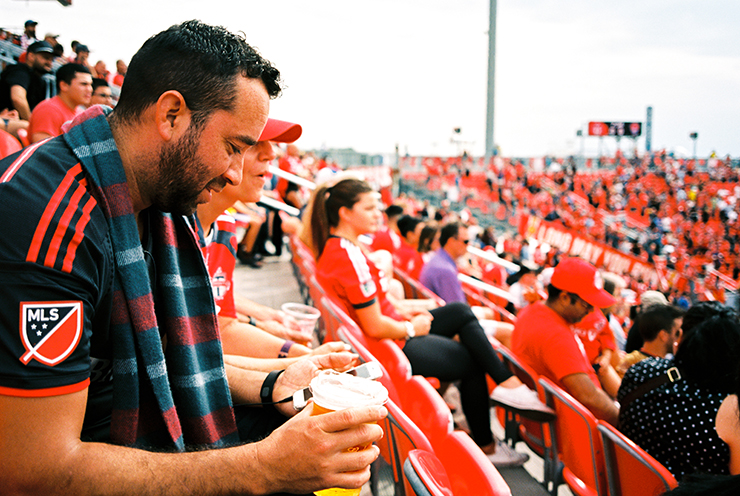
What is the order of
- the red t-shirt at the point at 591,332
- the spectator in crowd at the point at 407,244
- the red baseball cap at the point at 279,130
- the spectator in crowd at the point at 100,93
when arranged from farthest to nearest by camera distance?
the spectator in crowd at the point at 407,244, the spectator in crowd at the point at 100,93, the red t-shirt at the point at 591,332, the red baseball cap at the point at 279,130

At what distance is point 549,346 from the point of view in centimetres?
294

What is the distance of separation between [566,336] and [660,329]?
705mm

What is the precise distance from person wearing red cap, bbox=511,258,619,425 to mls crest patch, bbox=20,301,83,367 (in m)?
2.56

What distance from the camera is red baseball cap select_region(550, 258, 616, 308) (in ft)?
10.2

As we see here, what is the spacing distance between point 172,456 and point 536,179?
2908cm

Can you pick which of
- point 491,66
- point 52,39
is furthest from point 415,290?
point 491,66

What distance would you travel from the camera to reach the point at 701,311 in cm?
255

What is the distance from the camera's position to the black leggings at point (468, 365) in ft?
9.91

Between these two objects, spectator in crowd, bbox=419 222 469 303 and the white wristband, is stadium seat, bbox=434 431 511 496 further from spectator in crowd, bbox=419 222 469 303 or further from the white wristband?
spectator in crowd, bbox=419 222 469 303

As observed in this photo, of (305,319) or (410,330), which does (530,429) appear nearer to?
(410,330)

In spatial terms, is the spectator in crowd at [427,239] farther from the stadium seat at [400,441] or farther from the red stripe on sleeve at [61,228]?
the red stripe on sleeve at [61,228]

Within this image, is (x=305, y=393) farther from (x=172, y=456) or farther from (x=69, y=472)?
(x=69, y=472)

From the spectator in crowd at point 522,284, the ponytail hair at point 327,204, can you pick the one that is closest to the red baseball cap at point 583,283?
the ponytail hair at point 327,204

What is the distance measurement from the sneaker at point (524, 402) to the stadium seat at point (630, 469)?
45 cm
